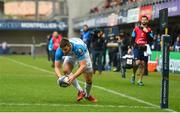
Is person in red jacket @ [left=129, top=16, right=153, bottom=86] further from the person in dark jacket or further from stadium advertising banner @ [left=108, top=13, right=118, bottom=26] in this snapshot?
stadium advertising banner @ [left=108, top=13, right=118, bottom=26]

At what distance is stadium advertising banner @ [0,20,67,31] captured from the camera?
220 feet

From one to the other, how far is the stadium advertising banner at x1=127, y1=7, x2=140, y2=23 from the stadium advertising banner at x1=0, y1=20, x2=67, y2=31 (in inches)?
1228

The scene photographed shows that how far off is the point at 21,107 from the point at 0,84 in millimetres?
6321

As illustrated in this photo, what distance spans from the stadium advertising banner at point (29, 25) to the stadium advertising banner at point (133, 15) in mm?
31196

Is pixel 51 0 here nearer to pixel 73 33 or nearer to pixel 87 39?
pixel 73 33

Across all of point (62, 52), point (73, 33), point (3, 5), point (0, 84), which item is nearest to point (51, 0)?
point (3, 5)

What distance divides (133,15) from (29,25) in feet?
112

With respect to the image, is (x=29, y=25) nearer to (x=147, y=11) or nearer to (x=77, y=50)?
(x=147, y=11)

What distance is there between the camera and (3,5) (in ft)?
278

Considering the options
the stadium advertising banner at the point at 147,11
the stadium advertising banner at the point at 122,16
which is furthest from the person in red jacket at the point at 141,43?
the stadium advertising banner at the point at 122,16

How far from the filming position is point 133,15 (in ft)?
115

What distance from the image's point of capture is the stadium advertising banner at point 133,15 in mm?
34138

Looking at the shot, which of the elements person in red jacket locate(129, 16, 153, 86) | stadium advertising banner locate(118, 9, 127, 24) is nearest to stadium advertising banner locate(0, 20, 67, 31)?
stadium advertising banner locate(118, 9, 127, 24)

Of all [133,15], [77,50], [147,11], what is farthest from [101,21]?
[77,50]
